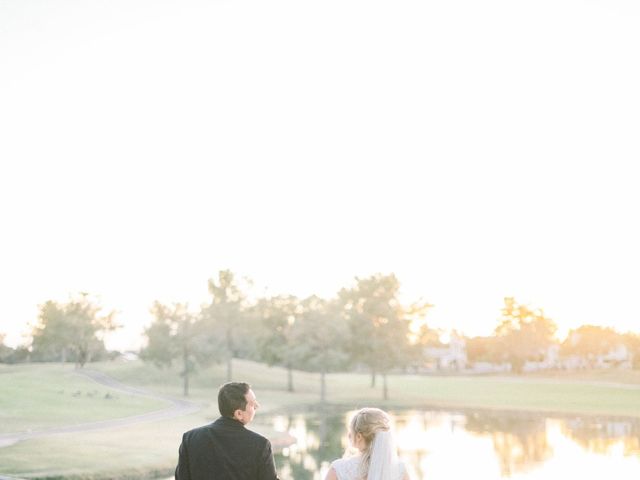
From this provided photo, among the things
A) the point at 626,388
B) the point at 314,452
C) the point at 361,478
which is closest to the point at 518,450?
the point at 314,452

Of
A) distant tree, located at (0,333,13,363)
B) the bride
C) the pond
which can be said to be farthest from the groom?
distant tree, located at (0,333,13,363)

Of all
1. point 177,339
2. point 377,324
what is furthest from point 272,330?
point 177,339

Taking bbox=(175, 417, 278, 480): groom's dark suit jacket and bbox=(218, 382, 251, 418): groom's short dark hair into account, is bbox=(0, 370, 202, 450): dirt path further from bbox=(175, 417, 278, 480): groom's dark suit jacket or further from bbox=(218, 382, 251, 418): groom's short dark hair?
bbox=(218, 382, 251, 418): groom's short dark hair

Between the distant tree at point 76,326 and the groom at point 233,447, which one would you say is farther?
the distant tree at point 76,326

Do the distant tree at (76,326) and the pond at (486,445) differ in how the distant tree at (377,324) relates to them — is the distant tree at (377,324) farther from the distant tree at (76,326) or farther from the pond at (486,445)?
the distant tree at (76,326)

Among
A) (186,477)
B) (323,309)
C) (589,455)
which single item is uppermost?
(323,309)

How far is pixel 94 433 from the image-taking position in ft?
→ 121

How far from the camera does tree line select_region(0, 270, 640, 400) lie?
69250 millimetres

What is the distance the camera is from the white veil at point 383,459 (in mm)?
5223

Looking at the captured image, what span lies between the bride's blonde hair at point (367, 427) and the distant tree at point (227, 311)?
68917 mm

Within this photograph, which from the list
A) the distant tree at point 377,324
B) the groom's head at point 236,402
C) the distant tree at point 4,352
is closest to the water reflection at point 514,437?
the distant tree at point 377,324

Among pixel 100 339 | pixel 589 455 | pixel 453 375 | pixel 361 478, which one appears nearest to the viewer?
pixel 361 478

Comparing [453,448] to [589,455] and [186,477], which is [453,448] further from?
[186,477]

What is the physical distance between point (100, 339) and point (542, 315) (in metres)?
61.5
